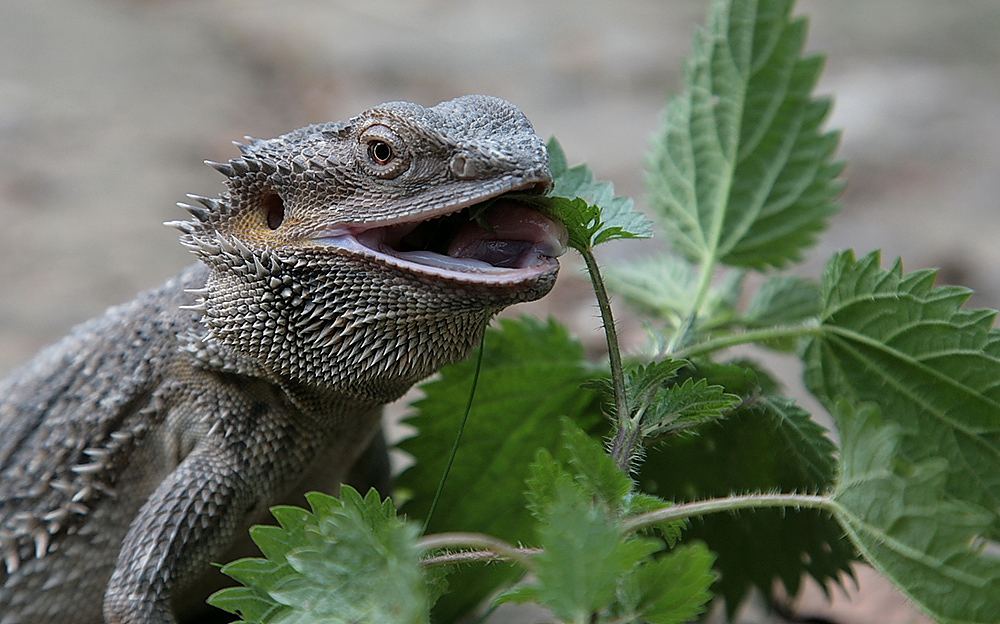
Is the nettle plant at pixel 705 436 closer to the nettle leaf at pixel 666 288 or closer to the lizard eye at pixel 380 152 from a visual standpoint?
the nettle leaf at pixel 666 288

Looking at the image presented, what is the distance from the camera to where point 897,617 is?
3.07 meters

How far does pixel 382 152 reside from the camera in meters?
2.12

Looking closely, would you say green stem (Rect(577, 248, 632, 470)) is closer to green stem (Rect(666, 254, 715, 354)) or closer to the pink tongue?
the pink tongue

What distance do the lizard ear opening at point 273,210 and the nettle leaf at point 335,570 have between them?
33.2 inches

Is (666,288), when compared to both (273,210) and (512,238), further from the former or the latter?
(273,210)

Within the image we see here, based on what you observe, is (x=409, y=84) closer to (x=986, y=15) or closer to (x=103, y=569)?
(x=986, y=15)

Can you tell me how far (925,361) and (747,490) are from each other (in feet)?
2.20

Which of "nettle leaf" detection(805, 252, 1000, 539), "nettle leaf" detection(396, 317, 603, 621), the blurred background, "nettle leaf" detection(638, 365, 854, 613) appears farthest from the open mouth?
the blurred background

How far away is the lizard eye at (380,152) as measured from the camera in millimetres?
2109

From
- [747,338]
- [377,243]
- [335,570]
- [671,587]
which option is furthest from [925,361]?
[335,570]

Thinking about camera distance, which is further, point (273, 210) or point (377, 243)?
point (273, 210)

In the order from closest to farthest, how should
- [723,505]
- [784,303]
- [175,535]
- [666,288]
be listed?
[723,505] < [175,535] < [784,303] < [666,288]

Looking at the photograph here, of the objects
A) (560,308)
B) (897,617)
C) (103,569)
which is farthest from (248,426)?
(560,308)

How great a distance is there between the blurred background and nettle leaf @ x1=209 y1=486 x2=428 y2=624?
199cm
